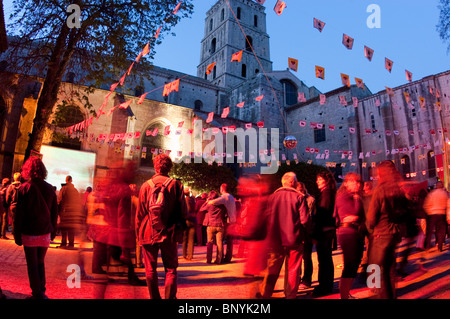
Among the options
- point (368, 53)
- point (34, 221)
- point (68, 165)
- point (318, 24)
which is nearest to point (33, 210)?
point (34, 221)

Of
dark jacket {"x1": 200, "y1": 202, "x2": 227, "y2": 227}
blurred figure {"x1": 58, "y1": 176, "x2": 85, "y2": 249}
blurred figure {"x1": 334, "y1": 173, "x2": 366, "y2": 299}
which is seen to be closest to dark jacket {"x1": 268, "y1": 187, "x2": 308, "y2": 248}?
blurred figure {"x1": 334, "y1": 173, "x2": 366, "y2": 299}

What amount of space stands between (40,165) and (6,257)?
3826mm

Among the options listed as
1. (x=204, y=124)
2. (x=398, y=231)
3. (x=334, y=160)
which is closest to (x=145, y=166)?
(x=204, y=124)

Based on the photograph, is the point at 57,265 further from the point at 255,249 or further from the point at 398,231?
the point at 398,231

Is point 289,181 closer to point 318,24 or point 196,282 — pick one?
point 196,282

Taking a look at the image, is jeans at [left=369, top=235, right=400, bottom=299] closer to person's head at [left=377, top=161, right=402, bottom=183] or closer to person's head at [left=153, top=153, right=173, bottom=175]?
person's head at [left=377, top=161, right=402, bottom=183]

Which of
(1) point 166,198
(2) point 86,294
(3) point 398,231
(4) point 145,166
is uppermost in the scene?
(4) point 145,166

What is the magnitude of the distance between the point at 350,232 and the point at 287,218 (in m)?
0.80

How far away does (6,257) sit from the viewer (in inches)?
244

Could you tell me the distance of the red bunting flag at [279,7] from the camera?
8.54m

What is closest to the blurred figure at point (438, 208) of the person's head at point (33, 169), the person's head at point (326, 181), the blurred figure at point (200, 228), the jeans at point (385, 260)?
the person's head at point (326, 181)

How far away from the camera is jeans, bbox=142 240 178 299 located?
10.8 feet

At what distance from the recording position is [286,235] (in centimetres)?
368

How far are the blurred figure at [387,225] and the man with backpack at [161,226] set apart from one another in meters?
2.21
